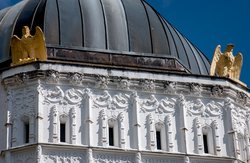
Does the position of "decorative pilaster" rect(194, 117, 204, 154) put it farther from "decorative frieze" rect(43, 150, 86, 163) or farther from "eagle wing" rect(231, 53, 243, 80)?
"decorative frieze" rect(43, 150, 86, 163)

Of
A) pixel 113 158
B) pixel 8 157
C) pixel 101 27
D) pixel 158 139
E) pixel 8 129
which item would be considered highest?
pixel 101 27

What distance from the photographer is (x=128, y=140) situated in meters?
40.5

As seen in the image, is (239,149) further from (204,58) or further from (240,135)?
(204,58)

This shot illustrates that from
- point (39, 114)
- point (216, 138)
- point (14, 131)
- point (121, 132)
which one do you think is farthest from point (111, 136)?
point (216, 138)

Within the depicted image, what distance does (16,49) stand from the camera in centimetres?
4228

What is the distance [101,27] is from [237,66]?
316 inches

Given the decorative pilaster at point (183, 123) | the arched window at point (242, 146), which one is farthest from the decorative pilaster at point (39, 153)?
the arched window at point (242, 146)

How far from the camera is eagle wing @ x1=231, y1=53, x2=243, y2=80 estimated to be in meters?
44.7

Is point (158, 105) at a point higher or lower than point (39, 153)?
higher

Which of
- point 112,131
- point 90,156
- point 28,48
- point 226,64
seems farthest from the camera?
point 226,64

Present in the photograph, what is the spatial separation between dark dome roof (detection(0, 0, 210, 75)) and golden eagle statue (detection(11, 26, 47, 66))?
130 cm

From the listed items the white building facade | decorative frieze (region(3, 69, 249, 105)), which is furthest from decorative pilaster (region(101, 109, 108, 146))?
decorative frieze (region(3, 69, 249, 105))

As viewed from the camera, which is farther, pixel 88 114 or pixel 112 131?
pixel 112 131

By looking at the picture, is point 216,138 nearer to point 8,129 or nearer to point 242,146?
point 242,146
